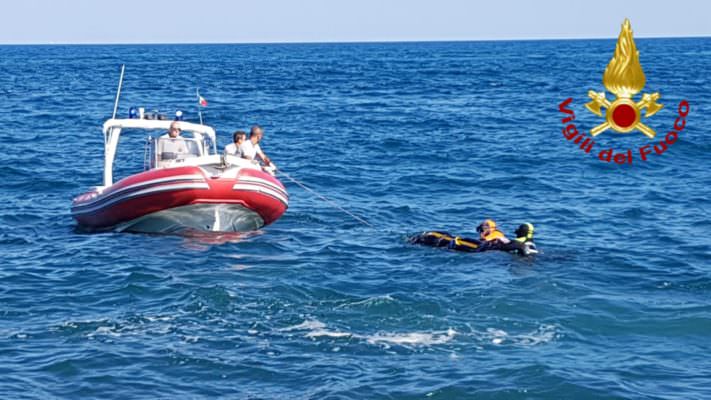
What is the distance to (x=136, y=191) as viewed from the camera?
1836 centimetres

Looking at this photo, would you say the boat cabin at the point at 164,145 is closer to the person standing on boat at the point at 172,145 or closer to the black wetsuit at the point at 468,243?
the person standing on boat at the point at 172,145

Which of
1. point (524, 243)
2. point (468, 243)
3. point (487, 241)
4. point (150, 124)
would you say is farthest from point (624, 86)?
point (150, 124)

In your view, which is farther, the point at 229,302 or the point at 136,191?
the point at 136,191

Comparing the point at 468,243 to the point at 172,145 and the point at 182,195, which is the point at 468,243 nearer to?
the point at 182,195

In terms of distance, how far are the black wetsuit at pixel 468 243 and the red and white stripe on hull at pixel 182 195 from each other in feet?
10.2

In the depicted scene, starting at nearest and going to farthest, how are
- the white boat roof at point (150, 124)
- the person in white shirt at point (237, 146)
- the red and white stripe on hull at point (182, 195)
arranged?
the red and white stripe on hull at point (182, 195), the person in white shirt at point (237, 146), the white boat roof at point (150, 124)

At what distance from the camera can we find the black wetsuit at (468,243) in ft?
57.5

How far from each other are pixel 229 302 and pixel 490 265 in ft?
16.1

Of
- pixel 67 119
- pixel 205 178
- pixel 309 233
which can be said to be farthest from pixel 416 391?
pixel 67 119

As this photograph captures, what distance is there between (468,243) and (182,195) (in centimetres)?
540

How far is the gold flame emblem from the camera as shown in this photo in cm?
1210

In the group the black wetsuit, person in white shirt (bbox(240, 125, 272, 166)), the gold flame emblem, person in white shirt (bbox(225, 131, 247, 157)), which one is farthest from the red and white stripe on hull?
the gold flame emblem

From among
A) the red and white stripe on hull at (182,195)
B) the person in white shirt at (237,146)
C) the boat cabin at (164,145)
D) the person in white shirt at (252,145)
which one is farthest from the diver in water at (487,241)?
the boat cabin at (164,145)

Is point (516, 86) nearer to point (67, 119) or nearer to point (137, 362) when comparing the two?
point (67, 119)
